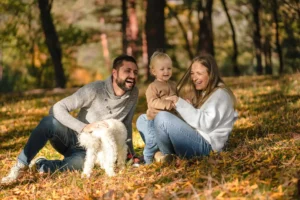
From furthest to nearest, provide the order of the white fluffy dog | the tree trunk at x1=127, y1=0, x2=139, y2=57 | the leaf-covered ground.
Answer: the tree trunk at x1=127, y1=0, x2=139, y2=57, the white fluffy dog, the leaf-covered ground

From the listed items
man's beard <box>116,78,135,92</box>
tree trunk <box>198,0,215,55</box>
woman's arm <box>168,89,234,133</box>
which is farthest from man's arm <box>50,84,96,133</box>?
tree trunk <box>198,0,215,55</box>

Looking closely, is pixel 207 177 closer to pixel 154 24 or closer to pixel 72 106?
pixel 72 106

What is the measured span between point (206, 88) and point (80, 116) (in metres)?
1.49

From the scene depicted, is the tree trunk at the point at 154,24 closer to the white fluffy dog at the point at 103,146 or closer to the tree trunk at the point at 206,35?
the tree trunk at the point at 206,35

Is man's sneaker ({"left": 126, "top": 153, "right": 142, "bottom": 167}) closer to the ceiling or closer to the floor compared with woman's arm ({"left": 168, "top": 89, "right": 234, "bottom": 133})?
closer to the floor

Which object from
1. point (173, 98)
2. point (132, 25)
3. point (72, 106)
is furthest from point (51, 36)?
point (173, 98)

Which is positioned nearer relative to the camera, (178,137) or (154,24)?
(178,137)

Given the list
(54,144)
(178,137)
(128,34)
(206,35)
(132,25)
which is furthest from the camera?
(128,34)

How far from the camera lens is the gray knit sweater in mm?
5945

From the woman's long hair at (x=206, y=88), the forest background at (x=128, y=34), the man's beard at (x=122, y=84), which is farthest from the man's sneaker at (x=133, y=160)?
the forest background at (x=128, y=34)

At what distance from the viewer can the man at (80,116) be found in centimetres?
584

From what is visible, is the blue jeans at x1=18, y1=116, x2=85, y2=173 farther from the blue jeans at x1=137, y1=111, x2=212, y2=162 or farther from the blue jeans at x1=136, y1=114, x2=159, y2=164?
the blue jeans at x1=137, y1=111, x2=212, y2=162

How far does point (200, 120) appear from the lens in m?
5.67

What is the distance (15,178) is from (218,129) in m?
2.25
